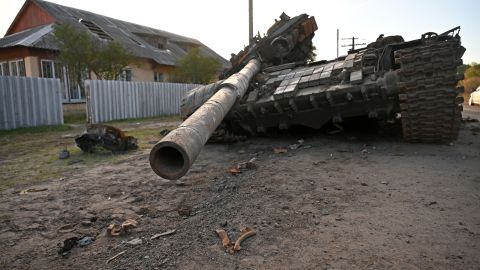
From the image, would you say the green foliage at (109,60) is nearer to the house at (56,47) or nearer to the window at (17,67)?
the house at (56,47)

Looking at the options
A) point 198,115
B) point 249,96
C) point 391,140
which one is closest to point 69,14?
point 249,96

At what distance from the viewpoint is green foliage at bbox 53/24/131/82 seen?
16.7 metres

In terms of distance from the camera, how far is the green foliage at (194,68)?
25578mm

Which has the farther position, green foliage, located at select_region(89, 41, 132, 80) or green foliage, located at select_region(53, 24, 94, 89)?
green foliage, located at select_region(89, 41, 132, 80)

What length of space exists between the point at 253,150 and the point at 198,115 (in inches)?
157

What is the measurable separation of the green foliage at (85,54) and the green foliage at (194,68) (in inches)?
262

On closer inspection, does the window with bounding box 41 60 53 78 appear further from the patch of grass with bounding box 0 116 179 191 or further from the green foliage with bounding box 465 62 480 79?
the green foliage with bounding box 465 62 480 79

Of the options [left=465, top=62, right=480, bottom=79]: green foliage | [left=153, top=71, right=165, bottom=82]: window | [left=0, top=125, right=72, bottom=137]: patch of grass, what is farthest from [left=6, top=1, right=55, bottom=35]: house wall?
[left=465, top=62, right=480, bottom=79]: green foliage

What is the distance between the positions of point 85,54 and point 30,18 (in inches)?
417

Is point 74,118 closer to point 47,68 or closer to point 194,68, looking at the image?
point 47,68

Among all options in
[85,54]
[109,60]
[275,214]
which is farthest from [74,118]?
[275,214]

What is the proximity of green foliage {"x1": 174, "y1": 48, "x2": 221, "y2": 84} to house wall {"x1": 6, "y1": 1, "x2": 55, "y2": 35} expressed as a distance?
801cm

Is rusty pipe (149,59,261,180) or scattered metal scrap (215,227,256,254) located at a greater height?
rusty pipe (149,59,261,180)

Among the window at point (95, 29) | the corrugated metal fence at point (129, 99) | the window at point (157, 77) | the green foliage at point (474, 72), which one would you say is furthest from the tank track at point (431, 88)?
the green foliage at point (474, 72)
